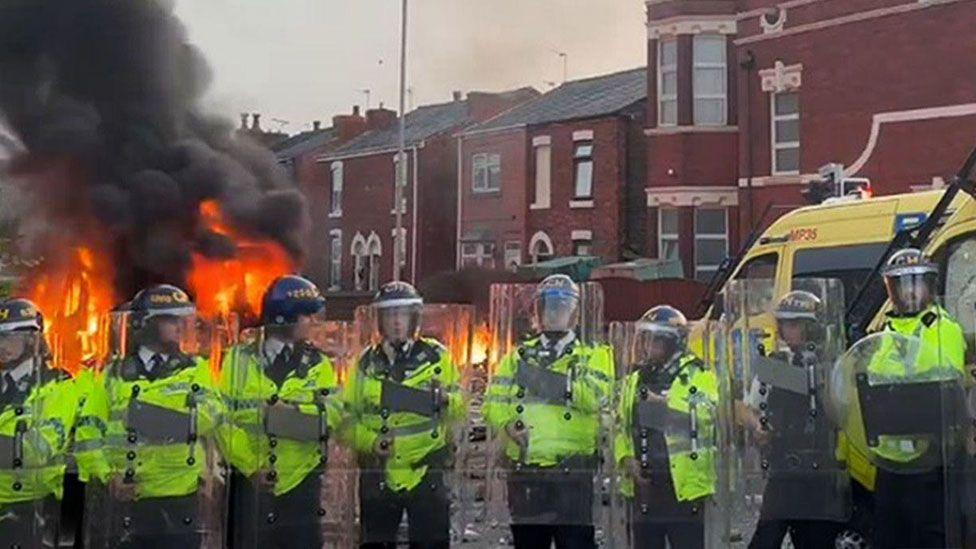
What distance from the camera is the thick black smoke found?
61.8 ft

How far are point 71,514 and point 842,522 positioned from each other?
4.31 meters

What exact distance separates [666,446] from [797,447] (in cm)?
70

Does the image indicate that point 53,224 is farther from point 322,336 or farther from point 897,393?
point 897,393

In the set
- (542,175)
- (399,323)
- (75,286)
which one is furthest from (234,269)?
(542,175)

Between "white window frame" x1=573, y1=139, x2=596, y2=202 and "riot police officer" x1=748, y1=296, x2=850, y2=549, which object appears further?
"white window frame" x1=573, y1=139, x2=596, y2=202

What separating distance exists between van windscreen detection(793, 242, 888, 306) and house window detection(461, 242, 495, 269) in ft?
76.8

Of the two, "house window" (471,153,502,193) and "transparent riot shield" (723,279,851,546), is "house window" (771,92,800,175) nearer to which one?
"house window" (471,153,502,193)

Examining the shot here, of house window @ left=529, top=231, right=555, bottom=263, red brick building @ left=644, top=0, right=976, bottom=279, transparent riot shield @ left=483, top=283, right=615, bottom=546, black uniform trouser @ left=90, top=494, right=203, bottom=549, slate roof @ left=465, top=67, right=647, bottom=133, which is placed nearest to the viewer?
black uniform trouser @ left=90, top=494, right=203, bottom=549

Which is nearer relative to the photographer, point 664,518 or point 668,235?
point 664,518

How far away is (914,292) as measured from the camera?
6.64m

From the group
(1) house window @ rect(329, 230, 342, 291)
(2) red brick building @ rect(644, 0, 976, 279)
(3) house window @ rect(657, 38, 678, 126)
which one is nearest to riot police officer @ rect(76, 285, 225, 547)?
(2) red brick building @ rect(644, 0, 976, 279)

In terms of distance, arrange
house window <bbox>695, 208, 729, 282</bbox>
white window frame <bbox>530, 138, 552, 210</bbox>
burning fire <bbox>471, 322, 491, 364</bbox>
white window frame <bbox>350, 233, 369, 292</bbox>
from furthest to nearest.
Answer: white window frame <bbox>350, 233, 369, 292</bbox> < white window frame <bbox>530, 138, 552, 210</bbox> < house window <bbox>695, 208, 729, 282</bbox> < burning fire <bbox>471, 322, 491, 364</bbox>

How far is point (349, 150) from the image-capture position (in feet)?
136

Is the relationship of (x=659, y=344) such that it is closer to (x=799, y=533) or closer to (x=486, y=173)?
(x=799, y=533)
